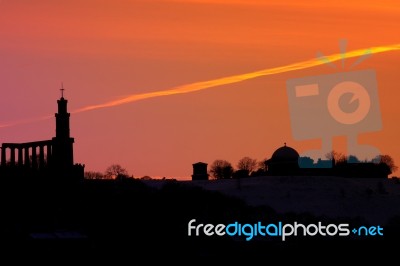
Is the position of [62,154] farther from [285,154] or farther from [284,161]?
[284,161]

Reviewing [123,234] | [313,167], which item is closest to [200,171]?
[313,167]

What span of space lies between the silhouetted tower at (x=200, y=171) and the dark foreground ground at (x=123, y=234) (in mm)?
59066

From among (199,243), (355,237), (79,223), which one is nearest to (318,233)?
(355,237)

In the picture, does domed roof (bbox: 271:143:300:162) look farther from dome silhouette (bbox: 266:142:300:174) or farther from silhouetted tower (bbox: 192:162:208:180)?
silhouetted tower (bbox: 192:162:208:180)

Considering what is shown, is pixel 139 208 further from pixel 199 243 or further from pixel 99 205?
pixel 199 243

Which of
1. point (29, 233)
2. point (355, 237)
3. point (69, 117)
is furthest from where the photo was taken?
point (69, 117)

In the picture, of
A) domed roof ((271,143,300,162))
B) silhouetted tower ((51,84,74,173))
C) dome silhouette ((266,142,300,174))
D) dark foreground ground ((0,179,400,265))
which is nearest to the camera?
dark foreground ground ((0,179,400,265))

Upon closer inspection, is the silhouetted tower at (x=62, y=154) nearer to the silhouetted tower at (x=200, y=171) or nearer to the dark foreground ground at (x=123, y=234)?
the dark foreground ground at (x=123, y=234)

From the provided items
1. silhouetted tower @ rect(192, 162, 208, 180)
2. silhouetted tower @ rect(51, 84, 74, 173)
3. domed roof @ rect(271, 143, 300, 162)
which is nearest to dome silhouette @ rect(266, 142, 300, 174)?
domed roof @ rect(271, 143, 300, 162)

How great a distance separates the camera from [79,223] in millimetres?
86312

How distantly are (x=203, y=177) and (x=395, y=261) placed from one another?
79426 mm

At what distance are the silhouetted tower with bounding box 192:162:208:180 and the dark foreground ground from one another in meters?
59.1

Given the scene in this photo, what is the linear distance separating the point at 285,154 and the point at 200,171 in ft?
55.1

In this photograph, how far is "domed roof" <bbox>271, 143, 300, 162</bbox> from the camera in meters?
149
